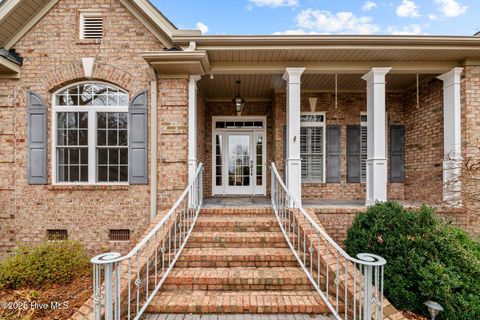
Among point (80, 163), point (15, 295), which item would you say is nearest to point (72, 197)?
point (80, 163)

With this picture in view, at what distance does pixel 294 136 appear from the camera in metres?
5.35

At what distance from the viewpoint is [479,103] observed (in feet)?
17.8

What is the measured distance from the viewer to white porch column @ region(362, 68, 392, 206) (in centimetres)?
537

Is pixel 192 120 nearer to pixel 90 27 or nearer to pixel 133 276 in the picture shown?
pixel 90 27

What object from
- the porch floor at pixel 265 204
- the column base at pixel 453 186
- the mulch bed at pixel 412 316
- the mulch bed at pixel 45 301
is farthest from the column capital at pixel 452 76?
the mulch bed at pixel 45 301

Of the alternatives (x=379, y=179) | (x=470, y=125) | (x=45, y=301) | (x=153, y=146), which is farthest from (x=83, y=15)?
(x=470, y=125)

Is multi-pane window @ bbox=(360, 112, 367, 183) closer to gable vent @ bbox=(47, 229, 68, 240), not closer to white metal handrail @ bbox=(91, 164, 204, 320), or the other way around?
white metal handrail @ bbox=(91, 164, 204, 320)

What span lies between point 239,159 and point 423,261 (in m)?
5.40

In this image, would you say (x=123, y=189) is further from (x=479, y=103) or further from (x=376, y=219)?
(x=479, y=103)

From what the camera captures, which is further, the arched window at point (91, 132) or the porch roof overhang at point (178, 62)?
the arched window at point (91, 132)

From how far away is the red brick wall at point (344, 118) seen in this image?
7387mm

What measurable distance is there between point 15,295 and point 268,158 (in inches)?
243

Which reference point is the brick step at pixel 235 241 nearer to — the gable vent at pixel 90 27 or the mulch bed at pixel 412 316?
the mulch bed at pixel 412 316

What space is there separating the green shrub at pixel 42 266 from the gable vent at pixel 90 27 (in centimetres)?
409
